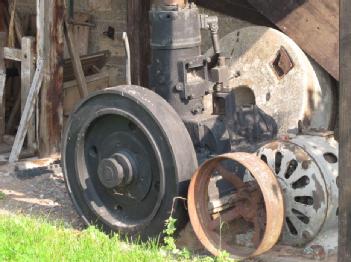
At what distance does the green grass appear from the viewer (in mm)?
5031

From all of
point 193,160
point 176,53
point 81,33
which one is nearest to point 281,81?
point 176,53

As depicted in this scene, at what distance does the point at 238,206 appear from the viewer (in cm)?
534

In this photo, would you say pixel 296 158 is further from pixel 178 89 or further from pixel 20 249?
pixel 20 249

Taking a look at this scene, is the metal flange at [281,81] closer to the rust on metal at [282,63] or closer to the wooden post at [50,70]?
the rust on metal at [282,63]

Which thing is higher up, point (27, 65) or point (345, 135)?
point (27, 65)

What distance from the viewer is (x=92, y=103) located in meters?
5.81

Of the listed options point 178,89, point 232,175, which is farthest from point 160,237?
point 178,89

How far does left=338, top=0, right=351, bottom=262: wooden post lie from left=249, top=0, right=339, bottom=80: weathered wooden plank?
10.5 feet

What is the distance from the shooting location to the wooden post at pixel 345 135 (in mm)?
3719

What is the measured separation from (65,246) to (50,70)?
2.98 m

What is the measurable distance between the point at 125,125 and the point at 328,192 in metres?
1.52

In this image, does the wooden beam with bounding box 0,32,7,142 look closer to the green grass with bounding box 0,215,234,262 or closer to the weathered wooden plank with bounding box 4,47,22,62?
the weathered wooden plank with bounding box 4,47,22,62

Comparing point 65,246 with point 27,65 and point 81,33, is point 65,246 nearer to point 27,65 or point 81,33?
point 27,65

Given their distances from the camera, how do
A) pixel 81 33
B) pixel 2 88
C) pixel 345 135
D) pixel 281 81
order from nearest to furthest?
pixel 345 135, pixel 281 81, pixel 2 88, pixel 81 33
